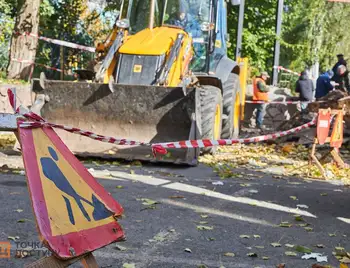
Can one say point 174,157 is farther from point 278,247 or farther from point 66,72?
point 66,72

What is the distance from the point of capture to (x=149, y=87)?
10031 mm

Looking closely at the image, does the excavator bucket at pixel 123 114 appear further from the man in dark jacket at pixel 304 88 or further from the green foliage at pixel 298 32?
the green foliage at pixel 298 32

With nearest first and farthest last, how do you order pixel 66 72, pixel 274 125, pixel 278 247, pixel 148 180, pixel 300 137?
pixel 278 247 → pixel 148 180 → pixel 300 137 → pixel 274 125 → pixel 66 72

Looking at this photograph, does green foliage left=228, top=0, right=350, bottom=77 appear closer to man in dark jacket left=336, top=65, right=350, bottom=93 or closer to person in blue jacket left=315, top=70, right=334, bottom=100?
person in blue jacket left=315, top=70, right=334, bottom=100

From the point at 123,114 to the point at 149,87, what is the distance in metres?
0.68

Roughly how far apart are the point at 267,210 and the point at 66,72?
56.7 feet

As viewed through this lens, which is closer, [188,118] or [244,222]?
[244,222]

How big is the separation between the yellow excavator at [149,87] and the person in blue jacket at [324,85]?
6112 mm

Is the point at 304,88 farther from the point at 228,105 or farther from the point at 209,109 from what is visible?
the point at 209,109

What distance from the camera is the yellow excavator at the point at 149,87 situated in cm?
1013

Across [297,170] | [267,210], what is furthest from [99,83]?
[267,210]

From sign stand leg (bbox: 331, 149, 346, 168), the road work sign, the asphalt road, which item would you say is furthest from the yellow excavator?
the road work sign

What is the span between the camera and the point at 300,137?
46.3ft

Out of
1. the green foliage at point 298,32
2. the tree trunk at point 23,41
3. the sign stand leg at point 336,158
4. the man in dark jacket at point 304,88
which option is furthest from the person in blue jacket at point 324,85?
the tree trunk at point 23,41
